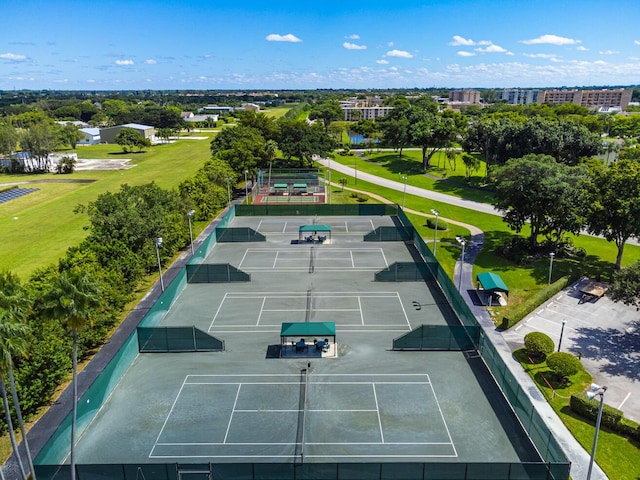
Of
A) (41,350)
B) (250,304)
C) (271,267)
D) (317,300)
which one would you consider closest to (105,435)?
(41,350)

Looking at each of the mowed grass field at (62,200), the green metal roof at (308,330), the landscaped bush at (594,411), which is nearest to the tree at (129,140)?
the mowed grass field at (62,200)

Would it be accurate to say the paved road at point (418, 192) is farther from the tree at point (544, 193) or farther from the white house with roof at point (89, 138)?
the white house with roof at point (89, 138)

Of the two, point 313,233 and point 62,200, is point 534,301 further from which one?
point 62,200

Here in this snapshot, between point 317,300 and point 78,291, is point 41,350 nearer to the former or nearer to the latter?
point 78,291

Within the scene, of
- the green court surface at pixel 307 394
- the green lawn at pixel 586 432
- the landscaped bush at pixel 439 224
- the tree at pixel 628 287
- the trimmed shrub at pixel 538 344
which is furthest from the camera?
the landscaped bush at pixel 439 224

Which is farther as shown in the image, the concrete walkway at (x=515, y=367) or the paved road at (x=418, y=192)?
the paved road at (x=418, y=192)

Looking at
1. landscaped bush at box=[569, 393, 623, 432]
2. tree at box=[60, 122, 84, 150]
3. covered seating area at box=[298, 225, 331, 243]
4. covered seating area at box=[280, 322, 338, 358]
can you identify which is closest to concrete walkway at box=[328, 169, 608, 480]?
landscaped bush at box=[569, 393, 623, 432]
